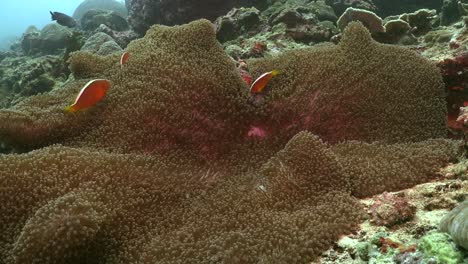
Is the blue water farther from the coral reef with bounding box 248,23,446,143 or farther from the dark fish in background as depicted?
the coral reef with bounding box 248,23,446,143

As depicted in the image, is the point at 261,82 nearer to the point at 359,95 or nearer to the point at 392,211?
the point at 359,95

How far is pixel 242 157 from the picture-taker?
3674mm

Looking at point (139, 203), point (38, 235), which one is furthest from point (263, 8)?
point (38, 235)

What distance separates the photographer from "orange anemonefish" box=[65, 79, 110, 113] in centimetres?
361

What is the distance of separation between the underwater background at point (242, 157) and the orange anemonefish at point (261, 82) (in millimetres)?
18

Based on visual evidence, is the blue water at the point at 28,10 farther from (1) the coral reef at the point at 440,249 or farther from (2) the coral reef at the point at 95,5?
(1) the coral reef at the point at 440,249

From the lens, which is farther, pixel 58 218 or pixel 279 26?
pixel 279 26

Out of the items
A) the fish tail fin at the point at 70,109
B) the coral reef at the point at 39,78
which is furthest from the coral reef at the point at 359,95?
the coral reef at the point at 39,78

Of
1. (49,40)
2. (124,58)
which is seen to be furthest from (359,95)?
(49,40)

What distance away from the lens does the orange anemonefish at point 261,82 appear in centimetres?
393

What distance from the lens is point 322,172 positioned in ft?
9.52

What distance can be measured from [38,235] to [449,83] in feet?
13.3

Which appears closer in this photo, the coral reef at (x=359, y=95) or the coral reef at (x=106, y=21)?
the coral reef at (x=359, y=95)

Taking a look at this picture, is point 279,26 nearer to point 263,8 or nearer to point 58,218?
point 263,8
